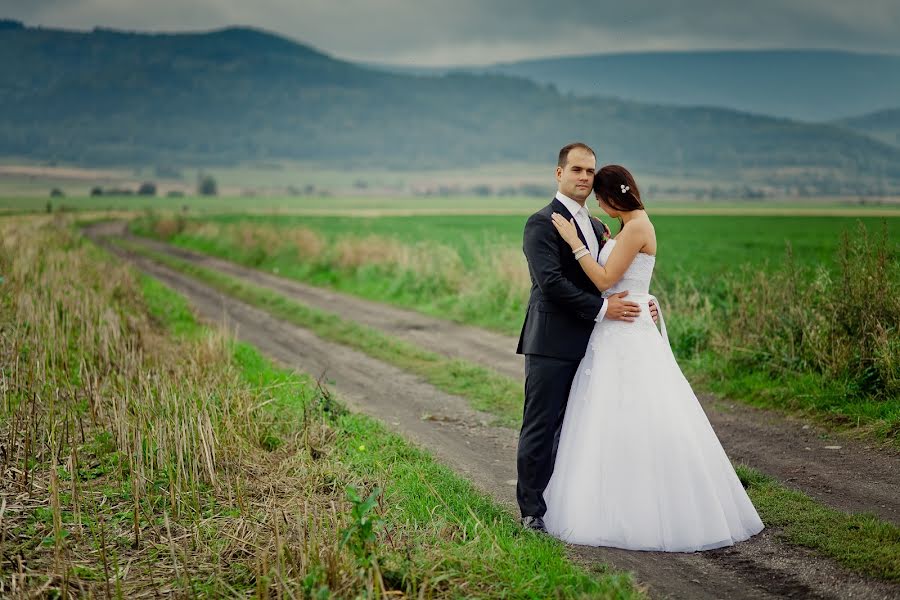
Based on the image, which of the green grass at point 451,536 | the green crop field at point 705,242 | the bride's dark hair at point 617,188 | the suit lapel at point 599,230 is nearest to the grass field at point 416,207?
the green crop field at point 705,242

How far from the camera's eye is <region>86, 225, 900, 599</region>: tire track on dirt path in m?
4.86

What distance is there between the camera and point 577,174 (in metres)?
5.66

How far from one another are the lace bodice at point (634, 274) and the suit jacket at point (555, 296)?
164 millimetres

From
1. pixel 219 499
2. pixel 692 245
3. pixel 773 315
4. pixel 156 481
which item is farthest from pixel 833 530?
pixel 692 245

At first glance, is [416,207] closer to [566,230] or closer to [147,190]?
[147,190]

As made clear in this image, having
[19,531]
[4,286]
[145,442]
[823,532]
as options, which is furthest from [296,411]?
[4,286]

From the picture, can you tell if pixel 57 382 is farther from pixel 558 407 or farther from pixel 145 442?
pixel 558 407

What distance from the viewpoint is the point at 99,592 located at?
15.4ft

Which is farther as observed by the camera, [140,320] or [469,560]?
[140,320]

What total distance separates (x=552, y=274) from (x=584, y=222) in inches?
19.1

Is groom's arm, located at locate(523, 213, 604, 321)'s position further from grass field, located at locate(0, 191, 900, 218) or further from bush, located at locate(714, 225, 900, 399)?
grass field, located at locate(0, 191, 900, 218)

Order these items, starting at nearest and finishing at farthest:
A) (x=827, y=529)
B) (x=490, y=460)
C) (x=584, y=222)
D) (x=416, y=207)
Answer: (x=827, y=529) → (x=584, y=222) → (x=490, y=460) → (x=416, y=207)

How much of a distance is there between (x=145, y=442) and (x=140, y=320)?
7099 mm

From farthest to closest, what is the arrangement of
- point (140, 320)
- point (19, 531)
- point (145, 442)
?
1. point (140, 320)
2. point (145, 442)
3. point (19, 531)
